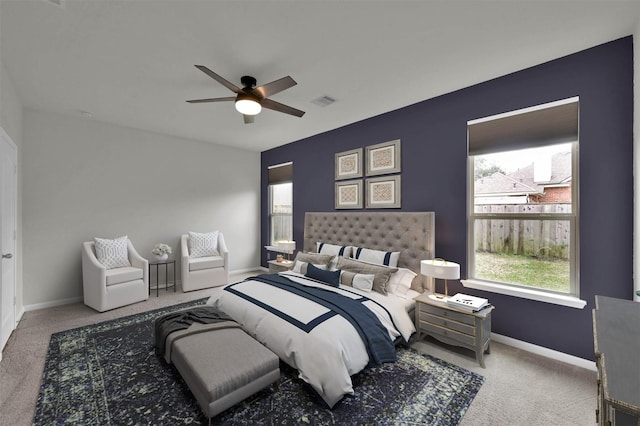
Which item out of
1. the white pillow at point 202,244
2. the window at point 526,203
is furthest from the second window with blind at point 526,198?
the white pillow at point 202,244

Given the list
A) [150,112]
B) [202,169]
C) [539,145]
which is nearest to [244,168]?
[202,169]

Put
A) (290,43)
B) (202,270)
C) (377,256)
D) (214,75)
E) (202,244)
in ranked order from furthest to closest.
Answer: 1. (202,244)
2. (202,270)
3. (377,256)
4. (290,43)
5. (214,75)

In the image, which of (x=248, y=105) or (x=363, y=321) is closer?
(x=363, y=321)

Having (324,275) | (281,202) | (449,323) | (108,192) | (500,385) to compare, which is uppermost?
(108,192)

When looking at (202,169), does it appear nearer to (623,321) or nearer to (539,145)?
(539,145)

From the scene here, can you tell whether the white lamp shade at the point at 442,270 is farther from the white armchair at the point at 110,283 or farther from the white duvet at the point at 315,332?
the white armchair at the point at 110,283

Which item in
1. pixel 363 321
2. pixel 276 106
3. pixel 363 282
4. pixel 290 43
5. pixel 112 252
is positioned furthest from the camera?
pixel 112 252

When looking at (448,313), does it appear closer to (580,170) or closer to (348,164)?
(580,170)

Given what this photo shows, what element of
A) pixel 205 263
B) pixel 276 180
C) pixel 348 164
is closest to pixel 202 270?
pixel 205 263

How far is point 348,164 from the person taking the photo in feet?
14.6

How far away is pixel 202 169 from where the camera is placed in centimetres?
548

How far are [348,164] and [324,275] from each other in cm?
198

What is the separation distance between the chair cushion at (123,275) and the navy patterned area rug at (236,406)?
3.98 ft

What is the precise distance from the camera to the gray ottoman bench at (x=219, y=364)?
1.72 meters
